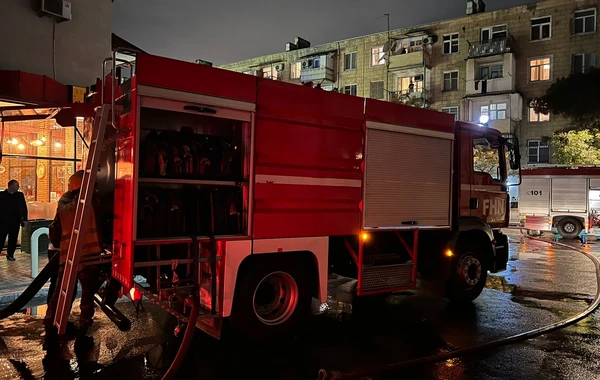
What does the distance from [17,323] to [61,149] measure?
681 centimetres

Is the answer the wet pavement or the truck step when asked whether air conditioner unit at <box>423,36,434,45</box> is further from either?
the truck step

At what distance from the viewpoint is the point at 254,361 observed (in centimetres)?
477

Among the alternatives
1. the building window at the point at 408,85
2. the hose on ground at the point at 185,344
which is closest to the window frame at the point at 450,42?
the building window at the point at 408,85

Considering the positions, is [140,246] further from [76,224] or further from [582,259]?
[582,259]

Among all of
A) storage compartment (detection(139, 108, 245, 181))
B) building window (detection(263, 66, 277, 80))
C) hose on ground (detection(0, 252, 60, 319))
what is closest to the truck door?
storage compartment (detection(139, 108, 245, 181))

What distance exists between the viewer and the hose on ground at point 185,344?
4.05 metres

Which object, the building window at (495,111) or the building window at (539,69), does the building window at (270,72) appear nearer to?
the building window at (495,111)

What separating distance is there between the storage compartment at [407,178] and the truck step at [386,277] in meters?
0.56

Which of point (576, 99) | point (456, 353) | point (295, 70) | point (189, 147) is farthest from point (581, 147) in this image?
point (189, 147)

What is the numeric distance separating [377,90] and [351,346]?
34.5 m

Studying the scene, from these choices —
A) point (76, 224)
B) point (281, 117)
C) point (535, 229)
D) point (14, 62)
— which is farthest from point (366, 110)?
point (535, 229)

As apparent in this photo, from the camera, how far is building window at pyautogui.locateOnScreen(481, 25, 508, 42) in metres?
33.2

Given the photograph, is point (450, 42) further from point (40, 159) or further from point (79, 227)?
point (79, 227)

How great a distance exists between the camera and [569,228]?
20.0 m
